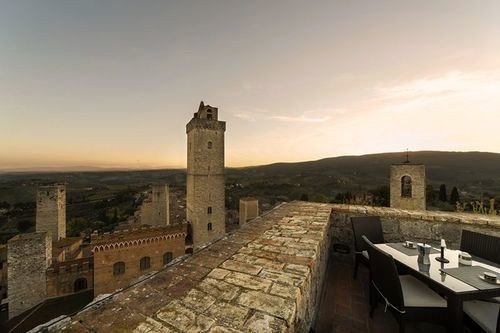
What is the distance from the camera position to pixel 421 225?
12.1 ft

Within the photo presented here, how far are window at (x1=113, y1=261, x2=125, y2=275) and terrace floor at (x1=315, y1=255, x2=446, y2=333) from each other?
14.7m

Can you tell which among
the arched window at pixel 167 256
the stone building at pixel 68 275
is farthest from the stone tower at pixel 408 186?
the stone building at pixel 68 275

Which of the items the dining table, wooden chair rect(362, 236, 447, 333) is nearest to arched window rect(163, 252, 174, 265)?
wooden chair rect(362, 236, 447, 333)

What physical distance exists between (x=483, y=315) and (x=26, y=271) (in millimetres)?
17701

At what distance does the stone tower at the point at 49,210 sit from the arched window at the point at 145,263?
9766 millimetres

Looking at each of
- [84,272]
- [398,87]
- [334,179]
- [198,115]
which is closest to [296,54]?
[398,87]

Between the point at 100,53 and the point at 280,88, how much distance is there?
9.20 m

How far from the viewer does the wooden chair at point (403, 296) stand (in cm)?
193

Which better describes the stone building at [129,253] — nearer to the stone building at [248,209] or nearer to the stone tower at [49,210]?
the stone building at [248,209]

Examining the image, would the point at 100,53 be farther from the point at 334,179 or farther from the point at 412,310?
the point at 334,179

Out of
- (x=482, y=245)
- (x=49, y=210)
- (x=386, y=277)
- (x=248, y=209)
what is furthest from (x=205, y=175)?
(x=482, y=245)

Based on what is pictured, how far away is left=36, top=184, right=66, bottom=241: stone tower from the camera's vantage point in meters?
16.7

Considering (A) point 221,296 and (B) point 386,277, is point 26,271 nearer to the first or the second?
(A) point 221,296

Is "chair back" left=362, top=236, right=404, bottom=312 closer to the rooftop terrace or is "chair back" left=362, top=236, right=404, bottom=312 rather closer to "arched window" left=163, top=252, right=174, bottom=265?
the rooftop terrace
